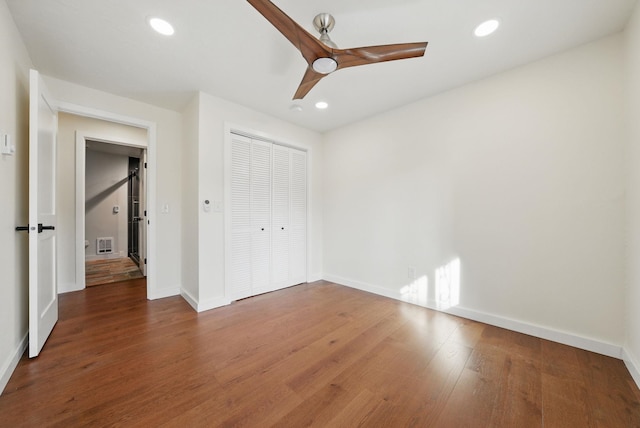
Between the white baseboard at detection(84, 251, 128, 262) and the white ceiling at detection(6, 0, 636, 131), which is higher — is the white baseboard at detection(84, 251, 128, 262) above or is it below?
below

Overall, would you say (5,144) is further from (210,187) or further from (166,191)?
(166,191)

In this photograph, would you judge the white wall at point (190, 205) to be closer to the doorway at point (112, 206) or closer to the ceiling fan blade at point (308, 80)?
the ceiling fan blade at point (308, 80)

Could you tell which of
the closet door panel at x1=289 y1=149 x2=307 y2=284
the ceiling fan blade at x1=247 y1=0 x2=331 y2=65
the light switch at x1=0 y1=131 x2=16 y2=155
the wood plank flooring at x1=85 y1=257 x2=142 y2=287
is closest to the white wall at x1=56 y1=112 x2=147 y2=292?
the wood plank flooring at x1=85 y1=257 x2=142 y2=287

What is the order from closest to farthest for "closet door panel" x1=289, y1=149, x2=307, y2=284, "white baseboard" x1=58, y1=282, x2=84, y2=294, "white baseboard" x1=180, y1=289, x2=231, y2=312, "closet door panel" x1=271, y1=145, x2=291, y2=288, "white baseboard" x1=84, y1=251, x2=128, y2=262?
"white baseboard" x1=180, y1=289, x2=231, y2=312, "white baseboard" x1=58, y1=282, x2=84, y2=294, "closet door panel" x1=271, y1=145, x2=291, y2=288, "closet door panel" x1=289, y1=149, x2=307, y2=284, "white baseboard" x1=84, y1=251, x2=128, y2=262

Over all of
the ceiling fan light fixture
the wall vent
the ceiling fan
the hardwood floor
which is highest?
the ceiling fan

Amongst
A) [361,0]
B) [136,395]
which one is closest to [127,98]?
[361,0]

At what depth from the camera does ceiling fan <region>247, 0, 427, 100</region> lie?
4.47 feet

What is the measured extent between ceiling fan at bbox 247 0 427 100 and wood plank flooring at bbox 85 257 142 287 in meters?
4.28

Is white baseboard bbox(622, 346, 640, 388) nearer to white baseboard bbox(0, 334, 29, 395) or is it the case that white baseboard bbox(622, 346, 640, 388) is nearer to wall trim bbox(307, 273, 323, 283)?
wall trim bbox(307, 273, 323, 283)

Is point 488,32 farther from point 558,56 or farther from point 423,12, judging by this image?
point 558,56

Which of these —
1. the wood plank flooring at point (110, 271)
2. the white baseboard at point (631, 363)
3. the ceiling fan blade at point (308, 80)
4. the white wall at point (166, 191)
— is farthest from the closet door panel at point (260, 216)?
the white baseboard at point (631, 363)

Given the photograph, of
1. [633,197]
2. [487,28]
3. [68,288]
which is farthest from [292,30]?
[68,288]

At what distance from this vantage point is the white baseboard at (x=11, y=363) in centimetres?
146

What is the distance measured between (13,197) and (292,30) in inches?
87.9
